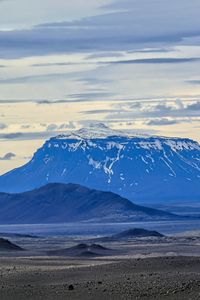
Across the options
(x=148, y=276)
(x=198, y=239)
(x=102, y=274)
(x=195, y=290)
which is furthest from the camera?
(x=198, y=239)

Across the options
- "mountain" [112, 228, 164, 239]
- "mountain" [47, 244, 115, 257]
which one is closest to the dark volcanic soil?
"mountain" [47, 244, 115, 257]

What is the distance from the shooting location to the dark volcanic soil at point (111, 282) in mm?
47406

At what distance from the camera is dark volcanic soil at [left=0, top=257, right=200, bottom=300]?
4741 centimetres

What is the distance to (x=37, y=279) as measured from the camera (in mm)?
57906

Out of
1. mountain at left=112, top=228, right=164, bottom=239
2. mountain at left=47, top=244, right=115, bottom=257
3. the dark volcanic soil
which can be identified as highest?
mountain at left=112, top=228, right=164, bottom=239

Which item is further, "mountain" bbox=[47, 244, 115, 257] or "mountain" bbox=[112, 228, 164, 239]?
"mountain" bbox=[112, 228, 164, 239]

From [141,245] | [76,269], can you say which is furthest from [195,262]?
[141,245]

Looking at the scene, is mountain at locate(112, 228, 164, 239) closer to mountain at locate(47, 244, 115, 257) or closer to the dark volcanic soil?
mountain at locate(47, 244, 115, 257)

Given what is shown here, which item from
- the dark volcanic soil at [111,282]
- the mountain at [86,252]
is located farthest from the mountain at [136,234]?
the dark volcanic soil at [111,282]

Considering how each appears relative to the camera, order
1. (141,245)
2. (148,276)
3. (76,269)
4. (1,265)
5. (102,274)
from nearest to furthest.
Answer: (148,276), (102,274), (76,269), (1,265), (141,245)

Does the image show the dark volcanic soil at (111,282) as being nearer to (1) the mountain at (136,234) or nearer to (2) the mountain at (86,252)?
(2) the mountain at (86,252)

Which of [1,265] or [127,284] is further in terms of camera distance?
[1,265]

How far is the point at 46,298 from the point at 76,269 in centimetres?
1536

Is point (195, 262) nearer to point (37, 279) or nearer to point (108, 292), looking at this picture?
point (37, 279)
